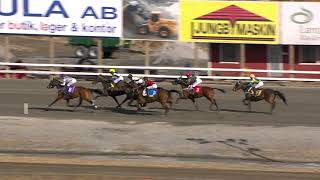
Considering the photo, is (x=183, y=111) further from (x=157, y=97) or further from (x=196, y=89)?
(x=157, y=97)

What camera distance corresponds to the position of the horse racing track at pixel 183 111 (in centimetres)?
2075

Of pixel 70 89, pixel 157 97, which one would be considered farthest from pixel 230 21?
pixel 70 89

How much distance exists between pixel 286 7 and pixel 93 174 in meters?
21.8

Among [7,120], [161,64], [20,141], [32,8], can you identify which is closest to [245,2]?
[161,64]

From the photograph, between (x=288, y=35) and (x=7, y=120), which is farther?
(x=288, y=35)

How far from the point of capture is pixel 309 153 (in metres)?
15.2

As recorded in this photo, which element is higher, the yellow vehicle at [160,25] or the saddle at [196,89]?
the yellow vehicle at [160,25]

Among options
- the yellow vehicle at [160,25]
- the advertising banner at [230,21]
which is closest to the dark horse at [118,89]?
the yellow vehicle at [160,25]

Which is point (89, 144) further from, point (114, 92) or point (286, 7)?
point (286, 7)

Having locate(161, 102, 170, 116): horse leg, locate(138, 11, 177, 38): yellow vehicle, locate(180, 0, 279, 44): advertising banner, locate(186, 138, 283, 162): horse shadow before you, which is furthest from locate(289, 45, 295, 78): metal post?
locate(186, 138, 283, 162): horse shadow

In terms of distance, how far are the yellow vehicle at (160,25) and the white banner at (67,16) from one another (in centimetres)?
153

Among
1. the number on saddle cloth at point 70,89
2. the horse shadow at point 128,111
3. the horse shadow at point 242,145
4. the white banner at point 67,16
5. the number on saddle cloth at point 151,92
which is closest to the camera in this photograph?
the horse shadow at point 242,145

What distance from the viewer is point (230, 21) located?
31.1 metres

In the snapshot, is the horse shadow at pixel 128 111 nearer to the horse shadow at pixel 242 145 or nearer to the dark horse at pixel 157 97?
the dark horse at pixel 157 97
